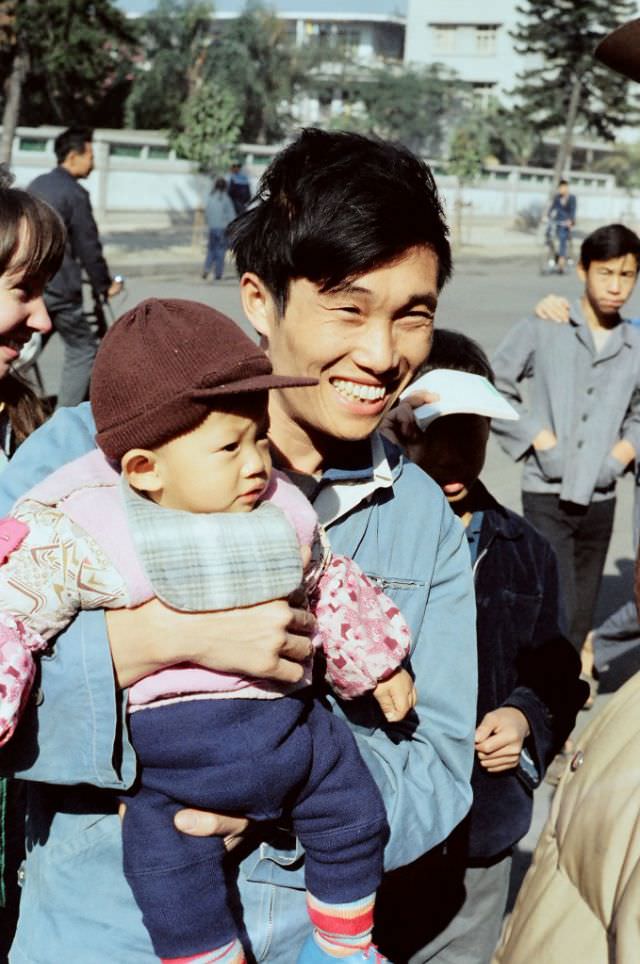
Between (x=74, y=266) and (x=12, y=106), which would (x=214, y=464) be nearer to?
(x=74, y=266)

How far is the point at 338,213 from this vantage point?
75.1 inches

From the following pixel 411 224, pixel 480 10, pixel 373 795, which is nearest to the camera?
pixel 373 795

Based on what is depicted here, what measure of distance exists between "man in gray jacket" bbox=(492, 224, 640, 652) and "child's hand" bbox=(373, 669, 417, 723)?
3072 mm

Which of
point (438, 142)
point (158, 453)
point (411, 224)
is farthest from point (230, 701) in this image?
point (438, 142)

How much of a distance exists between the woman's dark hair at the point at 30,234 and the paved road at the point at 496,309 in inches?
100

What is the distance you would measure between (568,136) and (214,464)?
4950cm

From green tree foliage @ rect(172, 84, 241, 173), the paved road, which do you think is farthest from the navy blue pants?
green tree foliage @ rect(172, 84, 241, 173)

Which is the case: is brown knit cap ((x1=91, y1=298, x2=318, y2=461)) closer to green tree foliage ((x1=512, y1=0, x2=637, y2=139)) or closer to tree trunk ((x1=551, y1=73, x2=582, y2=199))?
tree trunk ((x1=551, y1=73, x2=582, y2=199))

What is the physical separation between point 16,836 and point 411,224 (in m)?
1.40

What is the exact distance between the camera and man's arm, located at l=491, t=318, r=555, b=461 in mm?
4863

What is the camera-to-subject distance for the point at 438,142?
55094mm

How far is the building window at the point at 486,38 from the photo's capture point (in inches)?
2749

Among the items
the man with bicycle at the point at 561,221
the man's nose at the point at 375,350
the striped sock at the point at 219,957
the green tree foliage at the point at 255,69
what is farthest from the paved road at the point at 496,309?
the green tree foliage at the point at 255,69

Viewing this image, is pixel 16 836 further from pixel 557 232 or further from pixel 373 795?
pixel 557 232
